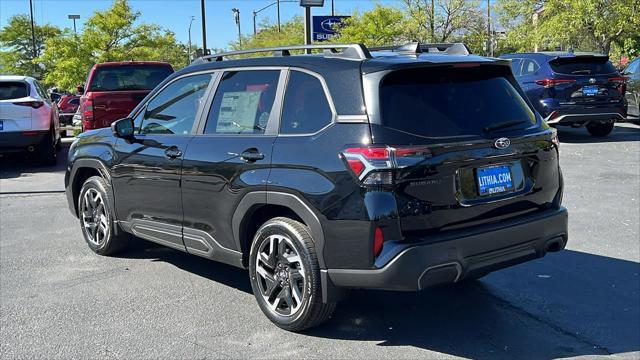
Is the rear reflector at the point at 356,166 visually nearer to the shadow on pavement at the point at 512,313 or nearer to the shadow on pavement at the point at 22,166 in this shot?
the shadow on pavement at the point at 512,313

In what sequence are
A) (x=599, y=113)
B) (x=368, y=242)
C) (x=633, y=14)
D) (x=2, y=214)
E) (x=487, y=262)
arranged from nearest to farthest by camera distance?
(x=368, y=242)
(x=487, y=262)
(x=2, y=214)
(x=599, y=113)
(x=633, y=14)

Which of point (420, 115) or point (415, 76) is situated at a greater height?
point (415, 76)

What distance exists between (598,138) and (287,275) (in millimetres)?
11780

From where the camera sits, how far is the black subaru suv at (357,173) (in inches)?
136

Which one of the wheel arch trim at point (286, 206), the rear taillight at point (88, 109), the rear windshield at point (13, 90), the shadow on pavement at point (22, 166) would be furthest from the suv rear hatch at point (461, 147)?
the rear windshield at point (13, 90)

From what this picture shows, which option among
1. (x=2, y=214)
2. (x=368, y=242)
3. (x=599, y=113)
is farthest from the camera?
(x=599, y=113)

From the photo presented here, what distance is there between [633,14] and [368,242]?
20.9 metres

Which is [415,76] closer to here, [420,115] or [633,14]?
[420,115]

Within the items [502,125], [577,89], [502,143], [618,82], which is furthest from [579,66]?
[502,143]

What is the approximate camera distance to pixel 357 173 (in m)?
3.46

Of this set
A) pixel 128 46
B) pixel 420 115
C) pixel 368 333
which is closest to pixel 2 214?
pixel 368 333

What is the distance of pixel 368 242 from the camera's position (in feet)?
11.3

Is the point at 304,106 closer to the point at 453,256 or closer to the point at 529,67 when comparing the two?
the point at 453,256

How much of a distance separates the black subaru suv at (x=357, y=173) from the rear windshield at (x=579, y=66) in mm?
9191
